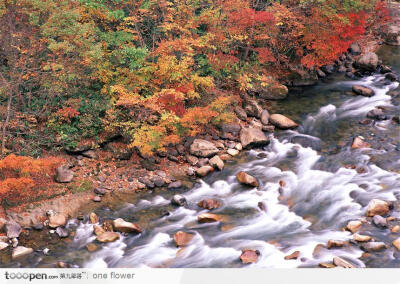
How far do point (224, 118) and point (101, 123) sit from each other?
5421 millimetres

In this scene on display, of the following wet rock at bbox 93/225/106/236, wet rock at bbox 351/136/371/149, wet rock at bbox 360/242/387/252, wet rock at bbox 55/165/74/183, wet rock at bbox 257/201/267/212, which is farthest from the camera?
wet rock at bbox 351/136/371/149

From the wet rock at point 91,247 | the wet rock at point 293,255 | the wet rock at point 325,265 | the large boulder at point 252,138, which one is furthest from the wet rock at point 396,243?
the wet rock at point 91,247

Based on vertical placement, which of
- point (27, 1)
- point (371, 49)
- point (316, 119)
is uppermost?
point (27, 1)

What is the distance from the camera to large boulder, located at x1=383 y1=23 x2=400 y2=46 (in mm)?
28344

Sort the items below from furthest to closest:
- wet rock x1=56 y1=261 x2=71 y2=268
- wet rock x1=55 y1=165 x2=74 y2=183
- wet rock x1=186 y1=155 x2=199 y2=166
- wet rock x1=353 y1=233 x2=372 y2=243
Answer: wet rock x1=186 y1=155 x2=199 y2=166, wet rock x1=55 y1=165 x2=74 y2=183, wet rock x1=353 y1=233 x2=372 y2=243, wet rock x1=56 y1=261 x2=71 y2=268

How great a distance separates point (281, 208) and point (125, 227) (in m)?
5.48

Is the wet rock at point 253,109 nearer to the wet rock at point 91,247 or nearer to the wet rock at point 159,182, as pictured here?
the wet rock at point 159,182

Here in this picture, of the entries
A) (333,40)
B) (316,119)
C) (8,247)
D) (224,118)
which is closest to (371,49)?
(333,40)

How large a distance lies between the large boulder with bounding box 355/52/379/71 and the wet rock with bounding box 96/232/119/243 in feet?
58.8

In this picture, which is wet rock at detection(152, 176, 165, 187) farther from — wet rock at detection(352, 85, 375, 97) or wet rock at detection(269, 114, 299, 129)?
wet rock at detection(352, 85, 375, 97)

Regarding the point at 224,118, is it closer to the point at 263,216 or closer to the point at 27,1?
the point at 263,216

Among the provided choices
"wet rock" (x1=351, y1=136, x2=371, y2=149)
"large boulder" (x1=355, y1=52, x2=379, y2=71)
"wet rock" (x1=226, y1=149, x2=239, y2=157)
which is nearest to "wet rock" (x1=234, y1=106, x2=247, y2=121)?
"wet rock" (x1=226, y1=149, x2=239, y2=157)

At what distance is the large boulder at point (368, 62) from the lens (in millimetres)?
24547

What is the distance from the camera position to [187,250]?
13.3m
